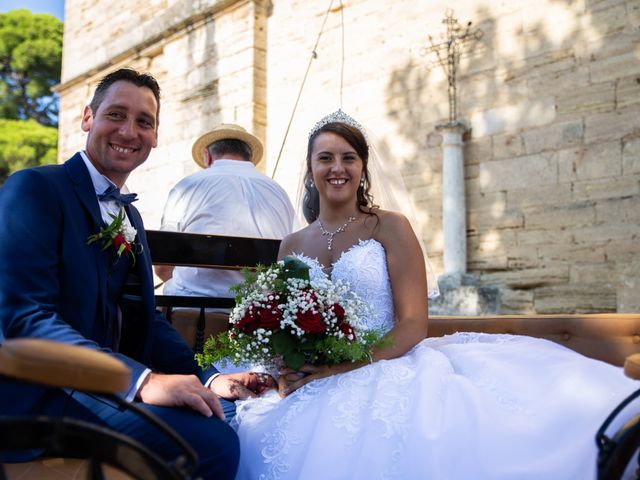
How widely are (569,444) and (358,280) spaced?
1.17 m

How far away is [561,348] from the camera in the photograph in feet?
8.04

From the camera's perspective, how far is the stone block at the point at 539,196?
5938mm

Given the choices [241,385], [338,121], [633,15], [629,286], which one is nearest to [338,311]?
[241,385]

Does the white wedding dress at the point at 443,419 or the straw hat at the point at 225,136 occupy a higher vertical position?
the straw hat at the point at 225,136

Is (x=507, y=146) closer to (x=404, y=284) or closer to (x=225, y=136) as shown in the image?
(x=225, y=136)

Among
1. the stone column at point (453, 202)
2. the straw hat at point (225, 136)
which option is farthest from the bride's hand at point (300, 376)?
the stone column at point (453, 202)

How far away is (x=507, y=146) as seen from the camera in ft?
20.9

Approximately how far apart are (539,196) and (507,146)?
26.6 inches

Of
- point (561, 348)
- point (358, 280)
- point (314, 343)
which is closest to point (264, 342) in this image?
point (314, 343)

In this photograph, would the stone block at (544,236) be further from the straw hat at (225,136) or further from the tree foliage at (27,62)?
the tree foliage at (27,62)

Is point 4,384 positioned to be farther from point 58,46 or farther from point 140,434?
point 58,46

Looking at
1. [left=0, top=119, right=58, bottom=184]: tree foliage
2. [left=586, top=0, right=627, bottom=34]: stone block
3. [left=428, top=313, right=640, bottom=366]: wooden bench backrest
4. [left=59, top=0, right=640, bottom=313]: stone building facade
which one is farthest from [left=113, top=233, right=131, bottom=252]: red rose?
[left=0, top=119, right=58, bottom=184]: tree foliage

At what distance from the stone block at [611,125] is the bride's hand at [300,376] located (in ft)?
15.3

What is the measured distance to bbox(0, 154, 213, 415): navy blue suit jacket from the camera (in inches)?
67.2
